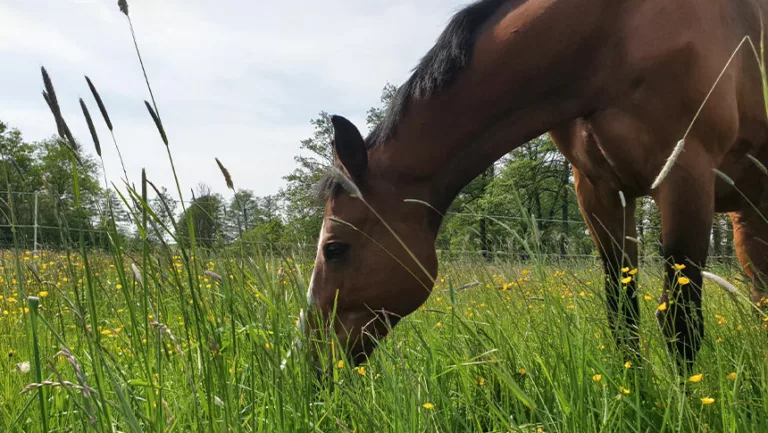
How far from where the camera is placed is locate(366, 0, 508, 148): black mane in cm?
285

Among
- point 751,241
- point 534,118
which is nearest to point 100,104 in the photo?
point 534,118

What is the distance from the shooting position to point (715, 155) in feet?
8.55

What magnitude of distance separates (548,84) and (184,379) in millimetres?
2364

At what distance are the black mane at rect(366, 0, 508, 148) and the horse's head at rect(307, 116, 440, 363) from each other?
0.86ft

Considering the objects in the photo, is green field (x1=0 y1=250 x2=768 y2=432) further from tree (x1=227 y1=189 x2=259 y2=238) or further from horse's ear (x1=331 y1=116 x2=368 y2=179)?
horse's ear (x1=331 y1=116 x2=368 y2=179)

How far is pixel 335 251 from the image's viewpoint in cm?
281

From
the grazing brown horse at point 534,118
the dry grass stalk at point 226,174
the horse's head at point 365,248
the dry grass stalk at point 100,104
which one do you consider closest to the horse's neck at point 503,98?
the grazing brown horse at point 534,118

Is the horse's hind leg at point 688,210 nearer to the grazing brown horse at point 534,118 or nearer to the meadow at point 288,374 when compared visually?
the grazing brown horse at point 534,118

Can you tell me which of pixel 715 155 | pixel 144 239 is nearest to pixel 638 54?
pixel 715 155

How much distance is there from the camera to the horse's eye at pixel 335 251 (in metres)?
2.81

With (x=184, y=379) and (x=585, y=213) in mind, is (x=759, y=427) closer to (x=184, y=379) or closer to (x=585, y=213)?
(x=184, y=379)

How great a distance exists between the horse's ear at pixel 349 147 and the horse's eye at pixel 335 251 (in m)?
0.40

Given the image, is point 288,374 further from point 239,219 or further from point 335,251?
point 335,251

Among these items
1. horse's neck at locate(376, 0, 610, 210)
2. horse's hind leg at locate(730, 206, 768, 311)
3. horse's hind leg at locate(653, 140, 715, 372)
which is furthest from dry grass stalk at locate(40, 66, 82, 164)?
horse's hind leg at locate(730, 206, 768, 311)
